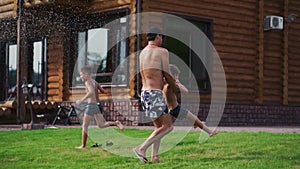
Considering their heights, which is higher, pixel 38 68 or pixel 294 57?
pixel 294 57

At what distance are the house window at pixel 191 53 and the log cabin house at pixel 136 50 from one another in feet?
0.10

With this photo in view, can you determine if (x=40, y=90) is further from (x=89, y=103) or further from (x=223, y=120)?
(x=89, y=103)

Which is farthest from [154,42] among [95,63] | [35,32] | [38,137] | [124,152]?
[35,32]

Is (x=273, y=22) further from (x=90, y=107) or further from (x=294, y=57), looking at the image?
(x=90, y=107)

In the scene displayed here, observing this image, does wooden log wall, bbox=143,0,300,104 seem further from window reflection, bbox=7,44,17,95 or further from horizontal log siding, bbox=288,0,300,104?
window reflection, bbox=7,44,17,95

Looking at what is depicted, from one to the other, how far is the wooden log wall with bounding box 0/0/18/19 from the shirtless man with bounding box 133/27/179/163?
40.6 feet

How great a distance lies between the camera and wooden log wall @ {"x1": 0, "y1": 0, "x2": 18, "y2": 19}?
20.1 metres

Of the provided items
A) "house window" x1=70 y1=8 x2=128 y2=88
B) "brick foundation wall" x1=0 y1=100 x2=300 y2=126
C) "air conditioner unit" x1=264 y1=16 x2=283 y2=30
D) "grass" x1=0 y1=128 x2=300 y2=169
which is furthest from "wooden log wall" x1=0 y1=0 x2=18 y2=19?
"grass" x1=0 y1=128 x2=300 y2=169

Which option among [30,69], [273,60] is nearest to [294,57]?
[273,60]

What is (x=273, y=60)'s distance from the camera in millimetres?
20469

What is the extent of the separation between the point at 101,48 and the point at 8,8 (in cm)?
415

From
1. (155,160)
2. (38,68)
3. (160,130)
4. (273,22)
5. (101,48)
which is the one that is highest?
(273,22)

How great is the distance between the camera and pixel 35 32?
66.2 ft

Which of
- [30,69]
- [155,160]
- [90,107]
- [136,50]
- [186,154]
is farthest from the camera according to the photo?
[30,69]
